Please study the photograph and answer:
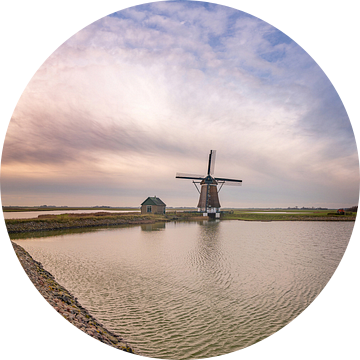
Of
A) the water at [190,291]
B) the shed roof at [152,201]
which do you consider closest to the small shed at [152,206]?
the shed roof at [152,201]

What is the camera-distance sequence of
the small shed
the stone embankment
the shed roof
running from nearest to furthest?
the stone embankment < the small shed < the shed roof

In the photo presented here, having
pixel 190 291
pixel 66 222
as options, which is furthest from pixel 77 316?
pixel 66 222

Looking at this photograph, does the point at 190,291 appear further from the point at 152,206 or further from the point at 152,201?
the point at 152,201

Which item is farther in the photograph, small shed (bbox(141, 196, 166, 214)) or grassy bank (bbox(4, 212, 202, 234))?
small shed (bbox(141, 196, 166, 214))

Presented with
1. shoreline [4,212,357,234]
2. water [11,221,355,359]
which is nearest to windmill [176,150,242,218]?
shoreline [4,212,357,234]

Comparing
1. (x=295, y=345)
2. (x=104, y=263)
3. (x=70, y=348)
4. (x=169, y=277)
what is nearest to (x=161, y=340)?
(x=70, y=348)

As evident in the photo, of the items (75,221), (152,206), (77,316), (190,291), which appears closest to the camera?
(77,316)

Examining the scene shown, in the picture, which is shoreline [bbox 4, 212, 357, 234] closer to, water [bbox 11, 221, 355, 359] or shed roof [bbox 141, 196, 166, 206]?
shed roof [bbox 141, 196, 166, 206]
